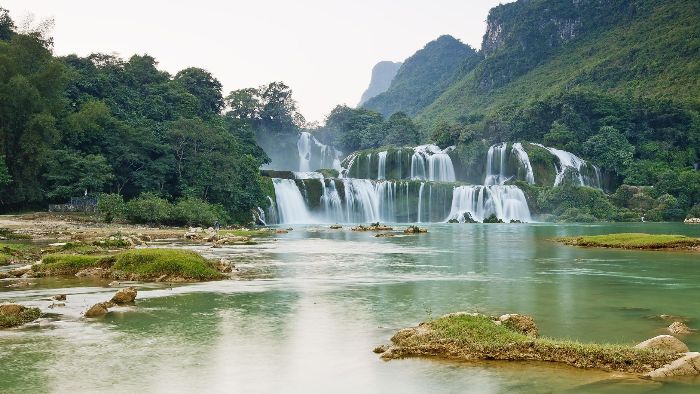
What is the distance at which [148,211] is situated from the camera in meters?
42.7

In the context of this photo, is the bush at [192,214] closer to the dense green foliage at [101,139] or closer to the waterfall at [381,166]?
the dense green foliage at [101,139]

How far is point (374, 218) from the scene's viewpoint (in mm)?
69438

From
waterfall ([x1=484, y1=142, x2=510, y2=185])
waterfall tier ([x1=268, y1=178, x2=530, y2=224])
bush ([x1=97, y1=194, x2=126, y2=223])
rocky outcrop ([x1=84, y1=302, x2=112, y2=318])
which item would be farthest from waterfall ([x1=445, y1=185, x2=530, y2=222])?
rocky outcrop ([x1=84, y1=302, x2=112, y2=318])

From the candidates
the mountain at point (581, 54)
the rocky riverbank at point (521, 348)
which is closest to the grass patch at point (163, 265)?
the rocky riverbank at point (521, 348)

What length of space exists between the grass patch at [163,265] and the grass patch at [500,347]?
913cm

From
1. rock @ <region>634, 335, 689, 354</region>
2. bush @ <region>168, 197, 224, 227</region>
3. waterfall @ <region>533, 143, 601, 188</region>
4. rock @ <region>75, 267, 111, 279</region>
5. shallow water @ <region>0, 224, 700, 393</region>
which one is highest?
waterfall @ <region>533, 143, 601, 188</region>

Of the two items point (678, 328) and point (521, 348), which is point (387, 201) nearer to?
point (678, 328)

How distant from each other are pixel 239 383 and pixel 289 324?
3752 mm

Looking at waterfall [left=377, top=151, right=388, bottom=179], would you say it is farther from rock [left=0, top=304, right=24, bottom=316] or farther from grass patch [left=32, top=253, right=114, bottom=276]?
rock [left=0, top=304, right=24, bottom=316]

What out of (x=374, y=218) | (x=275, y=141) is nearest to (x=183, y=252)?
(x=374, y=218)

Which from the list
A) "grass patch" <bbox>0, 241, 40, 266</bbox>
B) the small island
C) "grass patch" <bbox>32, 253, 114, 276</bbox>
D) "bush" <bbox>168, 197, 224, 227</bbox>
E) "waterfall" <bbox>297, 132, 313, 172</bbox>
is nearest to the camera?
"grass patch" <bbox>32, 253, 114, 276</bbox>

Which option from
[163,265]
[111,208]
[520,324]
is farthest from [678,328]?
[111,208]

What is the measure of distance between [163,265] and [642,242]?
23410 mm

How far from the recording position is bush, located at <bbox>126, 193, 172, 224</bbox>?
42.1m
